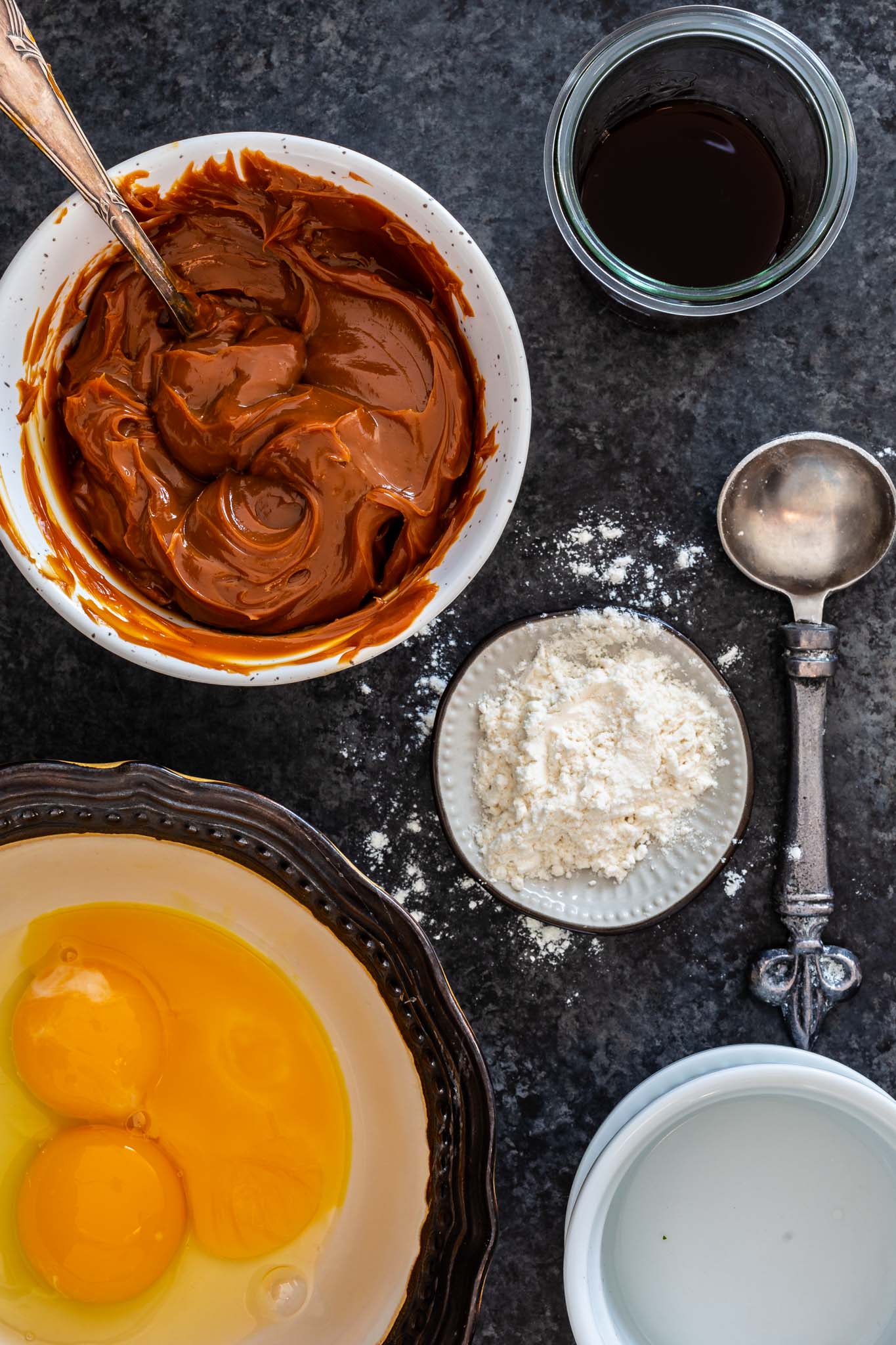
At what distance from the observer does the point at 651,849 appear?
1.55m

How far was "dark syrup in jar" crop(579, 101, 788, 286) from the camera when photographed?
4.85 ft

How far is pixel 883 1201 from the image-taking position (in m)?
1.49

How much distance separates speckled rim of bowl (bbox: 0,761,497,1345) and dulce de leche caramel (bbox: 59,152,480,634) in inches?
9.9

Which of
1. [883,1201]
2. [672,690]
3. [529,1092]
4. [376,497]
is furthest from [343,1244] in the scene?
[376,497]

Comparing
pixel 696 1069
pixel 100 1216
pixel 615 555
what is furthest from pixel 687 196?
pixel 100 1216

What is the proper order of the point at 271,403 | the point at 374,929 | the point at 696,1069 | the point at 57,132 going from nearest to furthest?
the point at 57,132 → the point at 271,403 → the point at 374,929 → the point at 696,1069

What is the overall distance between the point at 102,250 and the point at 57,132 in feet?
0.62

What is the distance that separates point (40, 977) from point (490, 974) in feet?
2.15

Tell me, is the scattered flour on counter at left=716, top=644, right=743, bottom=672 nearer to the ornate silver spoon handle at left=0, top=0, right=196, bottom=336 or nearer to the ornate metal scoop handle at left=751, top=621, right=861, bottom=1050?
the ornate metal scoop handle at left=751, top=621, right=861, bottom=1050

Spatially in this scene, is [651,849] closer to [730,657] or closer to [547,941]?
[547,941]

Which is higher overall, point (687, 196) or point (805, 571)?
point (687, 196)

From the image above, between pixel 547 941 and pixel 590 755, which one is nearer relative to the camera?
pixel 590 755

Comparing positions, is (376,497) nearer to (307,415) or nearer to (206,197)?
(307,415)

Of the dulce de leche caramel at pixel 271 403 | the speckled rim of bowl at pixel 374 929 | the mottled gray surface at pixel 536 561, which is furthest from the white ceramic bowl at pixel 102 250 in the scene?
the mottled gray surface at pixel 536 561
